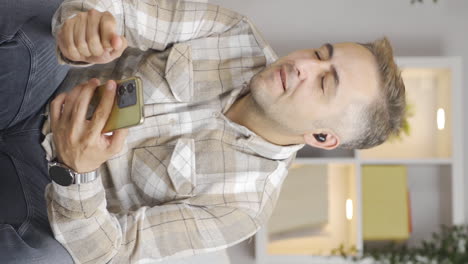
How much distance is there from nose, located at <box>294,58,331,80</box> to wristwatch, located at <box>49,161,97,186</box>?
0.55 meters

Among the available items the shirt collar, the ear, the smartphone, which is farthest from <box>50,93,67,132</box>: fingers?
the ear

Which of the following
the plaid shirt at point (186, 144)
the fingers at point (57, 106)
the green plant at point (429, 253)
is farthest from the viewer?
the green plant at point (429, 253)

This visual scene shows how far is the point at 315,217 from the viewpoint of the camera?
2334 millimetres

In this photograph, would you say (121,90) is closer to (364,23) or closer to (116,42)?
(116,42)

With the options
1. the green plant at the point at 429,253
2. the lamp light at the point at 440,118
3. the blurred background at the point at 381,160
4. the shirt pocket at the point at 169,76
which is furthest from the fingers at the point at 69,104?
the lamp light at the point at 440,118

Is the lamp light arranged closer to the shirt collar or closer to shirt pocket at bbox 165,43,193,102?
the shirt collar

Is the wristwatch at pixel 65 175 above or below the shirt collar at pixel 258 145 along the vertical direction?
below

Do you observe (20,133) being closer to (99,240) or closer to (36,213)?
(36,213)

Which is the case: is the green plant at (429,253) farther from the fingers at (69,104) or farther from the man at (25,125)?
the fingers at (69,104)

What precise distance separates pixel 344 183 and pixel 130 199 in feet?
3.97

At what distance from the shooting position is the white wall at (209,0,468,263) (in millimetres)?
2531

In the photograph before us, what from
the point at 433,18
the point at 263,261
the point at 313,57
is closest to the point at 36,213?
the point at 313,57

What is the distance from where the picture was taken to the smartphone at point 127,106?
3.16 ft

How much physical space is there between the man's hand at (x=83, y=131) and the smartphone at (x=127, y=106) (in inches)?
0.4
